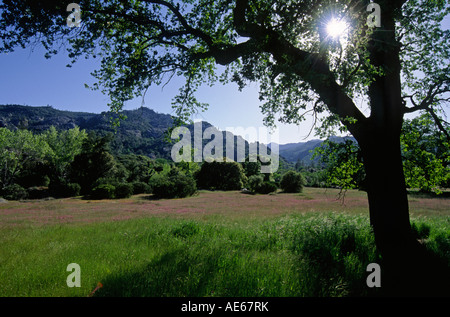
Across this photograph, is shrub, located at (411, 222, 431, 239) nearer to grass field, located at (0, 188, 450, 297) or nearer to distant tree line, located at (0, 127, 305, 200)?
grass field, located at (0, 188, 450, 297)

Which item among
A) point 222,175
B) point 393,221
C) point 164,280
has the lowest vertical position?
point 164,280

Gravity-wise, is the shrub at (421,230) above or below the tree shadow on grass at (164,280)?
below

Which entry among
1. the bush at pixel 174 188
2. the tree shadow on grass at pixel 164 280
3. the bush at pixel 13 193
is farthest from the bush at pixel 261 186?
the bush at pixel 13 193

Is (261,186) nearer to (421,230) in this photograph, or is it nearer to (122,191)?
(122,191)

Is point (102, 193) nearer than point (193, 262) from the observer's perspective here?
No

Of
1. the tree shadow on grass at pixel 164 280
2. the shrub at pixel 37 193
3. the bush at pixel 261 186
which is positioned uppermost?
the tree shadow on grass at pixel 164 280

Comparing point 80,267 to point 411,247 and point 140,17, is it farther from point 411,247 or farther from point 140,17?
point 411,247

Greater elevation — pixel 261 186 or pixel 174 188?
pixel 174 188

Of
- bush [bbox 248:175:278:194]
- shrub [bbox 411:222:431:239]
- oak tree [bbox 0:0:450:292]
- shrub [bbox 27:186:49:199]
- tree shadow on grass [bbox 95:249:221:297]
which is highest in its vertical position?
oak tree [bbox 0:0:450:292]

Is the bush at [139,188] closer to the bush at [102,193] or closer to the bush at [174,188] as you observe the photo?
the bush at [174,188]

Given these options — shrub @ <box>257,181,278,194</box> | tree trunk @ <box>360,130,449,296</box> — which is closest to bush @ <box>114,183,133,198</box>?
shrub @ <box>257,181,278,194</box>

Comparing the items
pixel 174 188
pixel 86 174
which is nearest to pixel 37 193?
pixel 86 174

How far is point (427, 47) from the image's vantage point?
7.41 m
